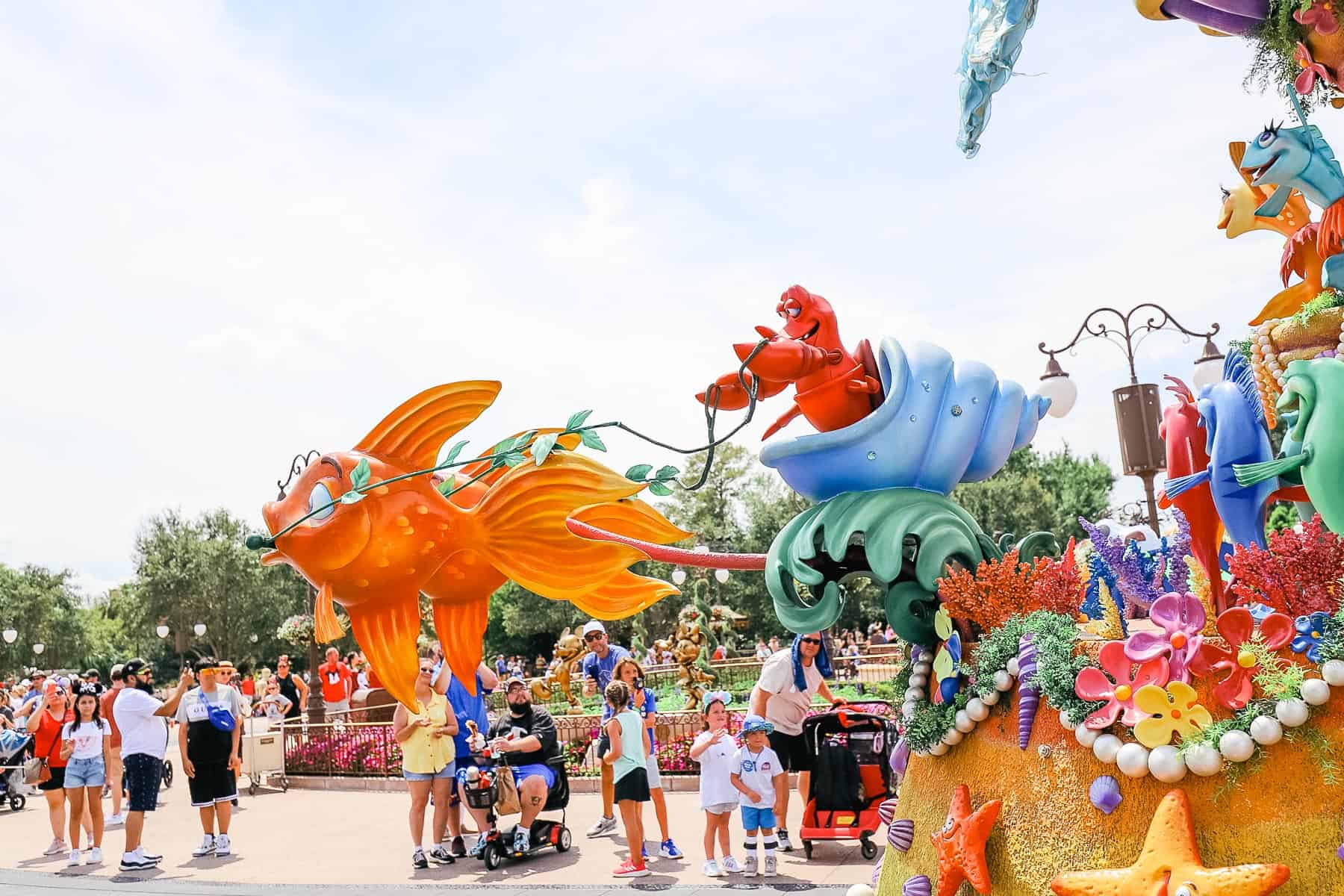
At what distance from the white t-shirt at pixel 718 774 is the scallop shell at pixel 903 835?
4.04 metres

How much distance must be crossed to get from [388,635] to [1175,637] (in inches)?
109

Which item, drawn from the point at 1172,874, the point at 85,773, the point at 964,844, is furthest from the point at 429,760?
the point at 1172,874

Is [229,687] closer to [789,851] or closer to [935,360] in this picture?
[789,851]

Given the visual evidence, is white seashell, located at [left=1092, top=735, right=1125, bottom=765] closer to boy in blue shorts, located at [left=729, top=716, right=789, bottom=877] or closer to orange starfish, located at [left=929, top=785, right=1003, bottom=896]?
orange starfish, located at [left=929, top=785, right=1003, bottom=896]

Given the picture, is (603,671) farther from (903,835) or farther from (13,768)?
(13,768)

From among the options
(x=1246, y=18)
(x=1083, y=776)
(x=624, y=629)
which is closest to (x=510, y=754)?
(x=1083, y=776)

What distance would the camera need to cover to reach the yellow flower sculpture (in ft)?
9.76

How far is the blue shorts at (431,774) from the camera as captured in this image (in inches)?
344

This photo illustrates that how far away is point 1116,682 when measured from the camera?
315 centimetres

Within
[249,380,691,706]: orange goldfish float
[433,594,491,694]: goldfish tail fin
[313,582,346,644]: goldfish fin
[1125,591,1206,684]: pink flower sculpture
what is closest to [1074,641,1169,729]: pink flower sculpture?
[1125,591,1206,684]: pink flower sculpture

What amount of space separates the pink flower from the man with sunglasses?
944 centimetres

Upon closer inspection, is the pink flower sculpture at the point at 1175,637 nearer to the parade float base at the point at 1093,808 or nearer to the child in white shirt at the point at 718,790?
the parade float base at the point at 1093,808

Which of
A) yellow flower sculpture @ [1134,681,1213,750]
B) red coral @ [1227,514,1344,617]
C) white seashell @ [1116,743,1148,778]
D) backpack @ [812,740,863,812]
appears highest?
red coral @ [1227,514,1344,617]

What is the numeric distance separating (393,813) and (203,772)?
2.60m
